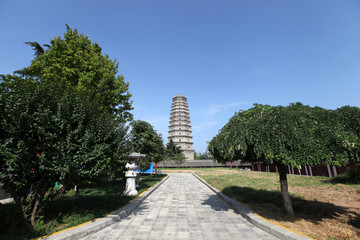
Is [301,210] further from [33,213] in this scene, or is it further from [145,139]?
[145,139]

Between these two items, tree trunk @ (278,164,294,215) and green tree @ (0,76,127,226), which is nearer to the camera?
green tree @ (0,76,127,226)

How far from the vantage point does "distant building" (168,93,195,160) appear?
218ft

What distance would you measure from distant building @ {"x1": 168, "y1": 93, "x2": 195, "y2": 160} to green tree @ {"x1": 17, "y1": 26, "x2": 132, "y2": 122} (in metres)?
53.2

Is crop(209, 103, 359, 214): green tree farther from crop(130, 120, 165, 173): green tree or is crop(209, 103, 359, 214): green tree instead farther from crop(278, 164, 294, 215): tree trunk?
crop(130, 120, 165, 173): green tree

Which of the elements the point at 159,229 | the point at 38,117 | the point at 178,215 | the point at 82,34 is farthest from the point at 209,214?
the point at 82,34

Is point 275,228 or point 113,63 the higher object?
point 113,63

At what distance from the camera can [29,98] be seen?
15.6 feet

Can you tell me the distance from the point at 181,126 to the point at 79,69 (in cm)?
5750

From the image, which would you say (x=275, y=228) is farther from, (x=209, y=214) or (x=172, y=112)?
(x=172, y=112)

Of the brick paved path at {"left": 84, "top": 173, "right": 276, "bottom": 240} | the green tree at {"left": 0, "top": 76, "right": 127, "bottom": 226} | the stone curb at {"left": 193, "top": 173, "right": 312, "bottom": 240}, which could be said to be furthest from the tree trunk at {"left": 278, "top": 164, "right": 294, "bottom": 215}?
the green tree at {"left": 0, "top": 76, "right": 127, "bottom": 226}

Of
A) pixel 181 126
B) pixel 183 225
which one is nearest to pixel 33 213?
pixel 183 225

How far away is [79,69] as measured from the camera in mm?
11945

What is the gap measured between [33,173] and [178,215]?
4924 mm

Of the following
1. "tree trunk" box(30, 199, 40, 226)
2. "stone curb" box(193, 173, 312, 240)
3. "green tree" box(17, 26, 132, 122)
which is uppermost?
"green tree" box(17, 26, 132, 122)
